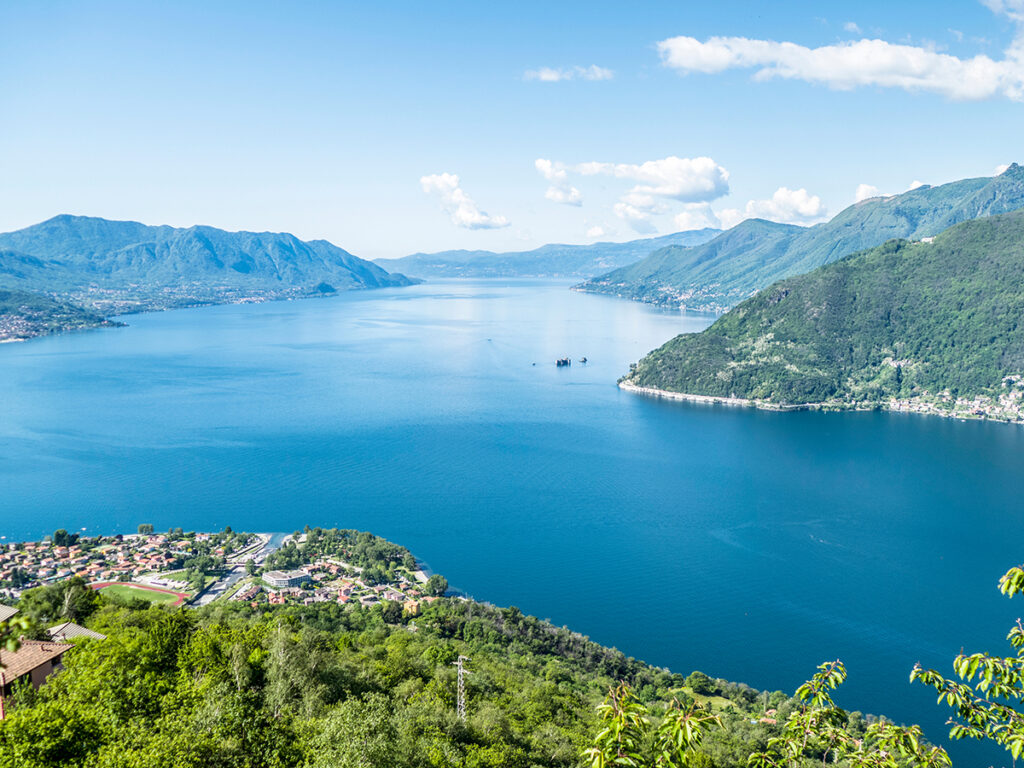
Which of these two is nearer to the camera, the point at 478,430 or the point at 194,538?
the point at 194,538

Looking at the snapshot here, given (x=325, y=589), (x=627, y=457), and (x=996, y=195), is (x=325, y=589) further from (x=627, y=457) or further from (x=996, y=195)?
(x=996, y=195)

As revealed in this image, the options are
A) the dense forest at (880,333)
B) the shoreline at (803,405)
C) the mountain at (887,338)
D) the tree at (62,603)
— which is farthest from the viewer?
the dense forest at (880,333)

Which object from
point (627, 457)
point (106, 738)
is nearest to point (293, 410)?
point (627, 457)

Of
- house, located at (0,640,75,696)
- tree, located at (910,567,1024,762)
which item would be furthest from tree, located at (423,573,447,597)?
tree, located at (910,567,1024,762)

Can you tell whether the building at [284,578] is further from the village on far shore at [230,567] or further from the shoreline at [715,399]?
the shoreline at [715,399]

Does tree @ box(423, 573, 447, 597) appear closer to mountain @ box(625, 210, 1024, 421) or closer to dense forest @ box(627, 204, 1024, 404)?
mountain @ box(625, 210, 1024, 421)

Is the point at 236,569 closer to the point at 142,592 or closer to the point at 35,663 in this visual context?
the point at 142,592

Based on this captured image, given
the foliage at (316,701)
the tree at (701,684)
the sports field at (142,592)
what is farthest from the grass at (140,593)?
the tree at (701,684)

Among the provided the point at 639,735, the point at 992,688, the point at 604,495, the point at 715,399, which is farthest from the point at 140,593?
the point at 715,399
